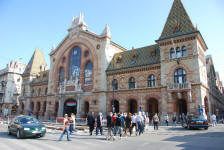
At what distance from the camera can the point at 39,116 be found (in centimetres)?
4362

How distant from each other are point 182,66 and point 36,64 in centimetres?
4340

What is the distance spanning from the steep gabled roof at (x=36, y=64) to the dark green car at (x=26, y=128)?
39769 millimetres

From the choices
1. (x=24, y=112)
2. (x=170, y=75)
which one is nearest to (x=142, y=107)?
(x=170, y=75)

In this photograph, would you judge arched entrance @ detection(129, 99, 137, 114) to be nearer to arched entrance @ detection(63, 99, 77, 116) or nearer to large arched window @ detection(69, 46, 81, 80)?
arched entrance @ detection(63, 99, 77, 116)

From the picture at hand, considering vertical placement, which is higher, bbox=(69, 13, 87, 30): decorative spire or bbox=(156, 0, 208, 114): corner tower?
bbox=(69, 13, 87, 30): decorative spire

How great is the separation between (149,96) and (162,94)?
2348 millimetres

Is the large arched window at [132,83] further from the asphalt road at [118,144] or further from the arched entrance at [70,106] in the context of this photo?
the asphalt road at [118,144]

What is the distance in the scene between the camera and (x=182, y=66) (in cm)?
2516

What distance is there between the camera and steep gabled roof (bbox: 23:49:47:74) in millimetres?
51625

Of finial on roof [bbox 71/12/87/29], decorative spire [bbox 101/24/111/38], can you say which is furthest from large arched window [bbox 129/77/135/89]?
finial on roof [bbox 71/12/87/29]

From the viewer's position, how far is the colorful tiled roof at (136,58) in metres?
→ 29.4

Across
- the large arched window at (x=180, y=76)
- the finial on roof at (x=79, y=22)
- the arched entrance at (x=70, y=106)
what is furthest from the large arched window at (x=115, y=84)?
the finial on roof at (x=79, y=22)

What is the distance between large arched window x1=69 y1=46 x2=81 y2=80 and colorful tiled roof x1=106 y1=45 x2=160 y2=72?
7789mm

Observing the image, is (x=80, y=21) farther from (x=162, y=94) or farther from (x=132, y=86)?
(x=162, y=94)
